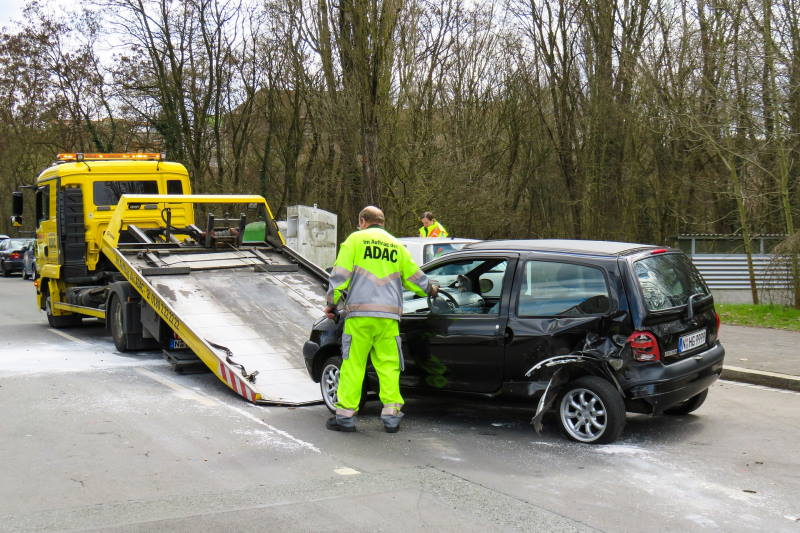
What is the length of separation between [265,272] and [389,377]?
4696 mm

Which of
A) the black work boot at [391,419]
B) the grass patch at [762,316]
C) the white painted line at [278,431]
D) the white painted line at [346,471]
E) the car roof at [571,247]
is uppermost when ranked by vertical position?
the car roof at [571,247]

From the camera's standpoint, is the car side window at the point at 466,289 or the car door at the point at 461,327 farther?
the car side window at the point at 466,289

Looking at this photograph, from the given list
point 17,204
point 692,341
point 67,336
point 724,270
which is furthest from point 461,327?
point 724,270

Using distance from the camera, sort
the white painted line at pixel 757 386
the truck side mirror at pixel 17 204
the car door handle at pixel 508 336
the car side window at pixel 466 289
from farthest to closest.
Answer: the truck side mirror at pixel 17 204, the white painted line at pixel 757 386, the car side window at pixel 466 289, the car door handle at pixel 508 336

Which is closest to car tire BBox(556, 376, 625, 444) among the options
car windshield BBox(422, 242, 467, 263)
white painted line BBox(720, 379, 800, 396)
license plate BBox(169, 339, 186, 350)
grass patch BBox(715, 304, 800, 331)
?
white painted line BBox(720, 379, 800, 396)

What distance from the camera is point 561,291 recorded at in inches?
264

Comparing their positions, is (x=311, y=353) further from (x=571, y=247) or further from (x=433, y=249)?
(x=433, y=249)

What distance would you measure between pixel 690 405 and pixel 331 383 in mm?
3157

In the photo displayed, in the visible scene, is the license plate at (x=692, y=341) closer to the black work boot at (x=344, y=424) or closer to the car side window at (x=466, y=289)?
the car side window at (x=466, y=289)

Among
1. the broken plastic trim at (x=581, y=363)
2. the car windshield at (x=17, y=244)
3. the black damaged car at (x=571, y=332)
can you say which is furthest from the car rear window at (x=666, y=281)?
the car windshield at (x=17, y=244)

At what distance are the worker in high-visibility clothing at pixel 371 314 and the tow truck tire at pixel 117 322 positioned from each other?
5.11 meters

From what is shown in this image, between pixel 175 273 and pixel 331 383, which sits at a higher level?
pixel 175 273

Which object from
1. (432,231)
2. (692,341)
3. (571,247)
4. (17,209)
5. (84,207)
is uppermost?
(17,209)

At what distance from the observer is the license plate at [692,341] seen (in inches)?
261
